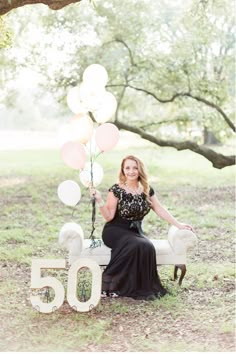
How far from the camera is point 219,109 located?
764cm

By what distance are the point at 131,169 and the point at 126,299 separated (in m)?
0.80

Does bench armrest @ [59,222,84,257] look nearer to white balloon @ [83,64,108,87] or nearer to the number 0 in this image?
the number 0

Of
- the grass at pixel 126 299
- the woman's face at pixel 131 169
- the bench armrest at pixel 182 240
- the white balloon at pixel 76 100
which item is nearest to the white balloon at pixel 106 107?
the white balloon at pixel 76 100

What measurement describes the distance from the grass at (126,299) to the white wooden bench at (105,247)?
229mm

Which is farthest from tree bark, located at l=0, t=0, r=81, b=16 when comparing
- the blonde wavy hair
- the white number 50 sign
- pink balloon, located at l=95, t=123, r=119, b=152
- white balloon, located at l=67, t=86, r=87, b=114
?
the white number 50 sign

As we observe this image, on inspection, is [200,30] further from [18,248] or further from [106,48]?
[18,248]

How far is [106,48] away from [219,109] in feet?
5.72

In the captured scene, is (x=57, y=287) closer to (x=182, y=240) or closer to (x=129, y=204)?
(x=129, y=204)

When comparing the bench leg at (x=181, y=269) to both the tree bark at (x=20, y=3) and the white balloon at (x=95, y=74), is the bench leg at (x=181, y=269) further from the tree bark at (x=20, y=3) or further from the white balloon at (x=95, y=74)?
the tree bark at (x=20, y=3)

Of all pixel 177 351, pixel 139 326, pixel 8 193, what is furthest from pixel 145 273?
pixel 8 193

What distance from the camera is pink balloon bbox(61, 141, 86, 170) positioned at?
3635mm

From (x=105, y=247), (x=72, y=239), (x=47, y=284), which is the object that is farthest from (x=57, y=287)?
(x=105, y=247)

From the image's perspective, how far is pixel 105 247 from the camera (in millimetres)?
3732

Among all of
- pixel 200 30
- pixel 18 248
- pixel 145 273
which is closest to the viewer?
pixel 145 273
